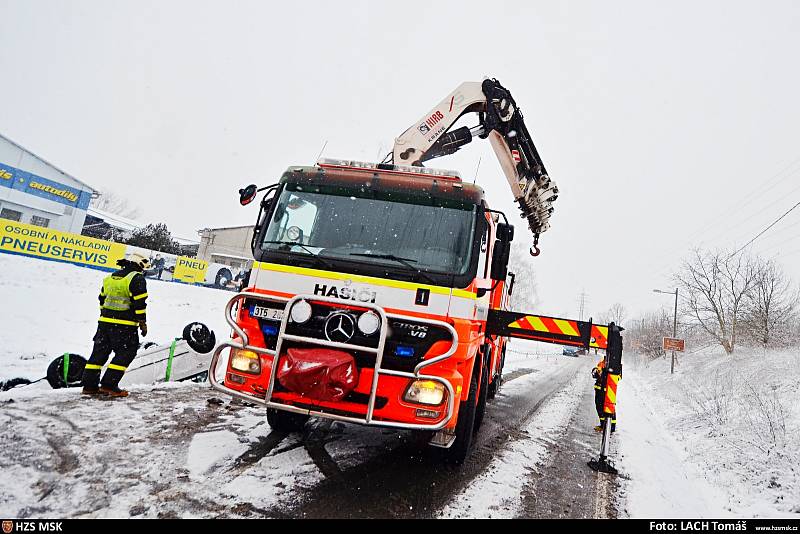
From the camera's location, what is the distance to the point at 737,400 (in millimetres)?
8922

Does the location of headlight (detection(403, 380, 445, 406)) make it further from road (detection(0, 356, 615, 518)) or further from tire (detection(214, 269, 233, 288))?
tire (detection(214, 269, 233, 288))

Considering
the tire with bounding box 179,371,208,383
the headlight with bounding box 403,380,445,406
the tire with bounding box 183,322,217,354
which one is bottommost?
the tire with bounding box 179,371,208,383

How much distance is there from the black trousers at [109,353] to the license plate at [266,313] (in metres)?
2.48

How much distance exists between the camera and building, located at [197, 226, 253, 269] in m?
43.7

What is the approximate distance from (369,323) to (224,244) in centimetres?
4582

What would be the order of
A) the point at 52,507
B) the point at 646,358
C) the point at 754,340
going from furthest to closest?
1. the point at 646,358
2. the point at 754,340
3. the point at 52,507

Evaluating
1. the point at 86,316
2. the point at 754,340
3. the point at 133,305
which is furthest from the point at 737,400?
the point at 86,316

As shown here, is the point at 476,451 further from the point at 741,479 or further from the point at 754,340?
the point at 754,340

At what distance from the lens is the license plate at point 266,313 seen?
3500 millimetres

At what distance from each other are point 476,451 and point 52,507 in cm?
364

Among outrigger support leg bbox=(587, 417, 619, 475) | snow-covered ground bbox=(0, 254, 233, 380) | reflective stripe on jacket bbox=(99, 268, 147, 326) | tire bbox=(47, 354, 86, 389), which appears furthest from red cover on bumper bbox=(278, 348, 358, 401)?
snow-covered ground bbox=(0, 254, 233, 380)

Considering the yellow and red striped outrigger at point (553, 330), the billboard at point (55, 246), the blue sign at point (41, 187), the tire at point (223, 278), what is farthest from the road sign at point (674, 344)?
the blue sign at point (41, 187)

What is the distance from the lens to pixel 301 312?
3334mm

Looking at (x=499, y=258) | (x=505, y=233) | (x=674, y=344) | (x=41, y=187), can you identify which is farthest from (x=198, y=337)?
(x=41, y=187)
